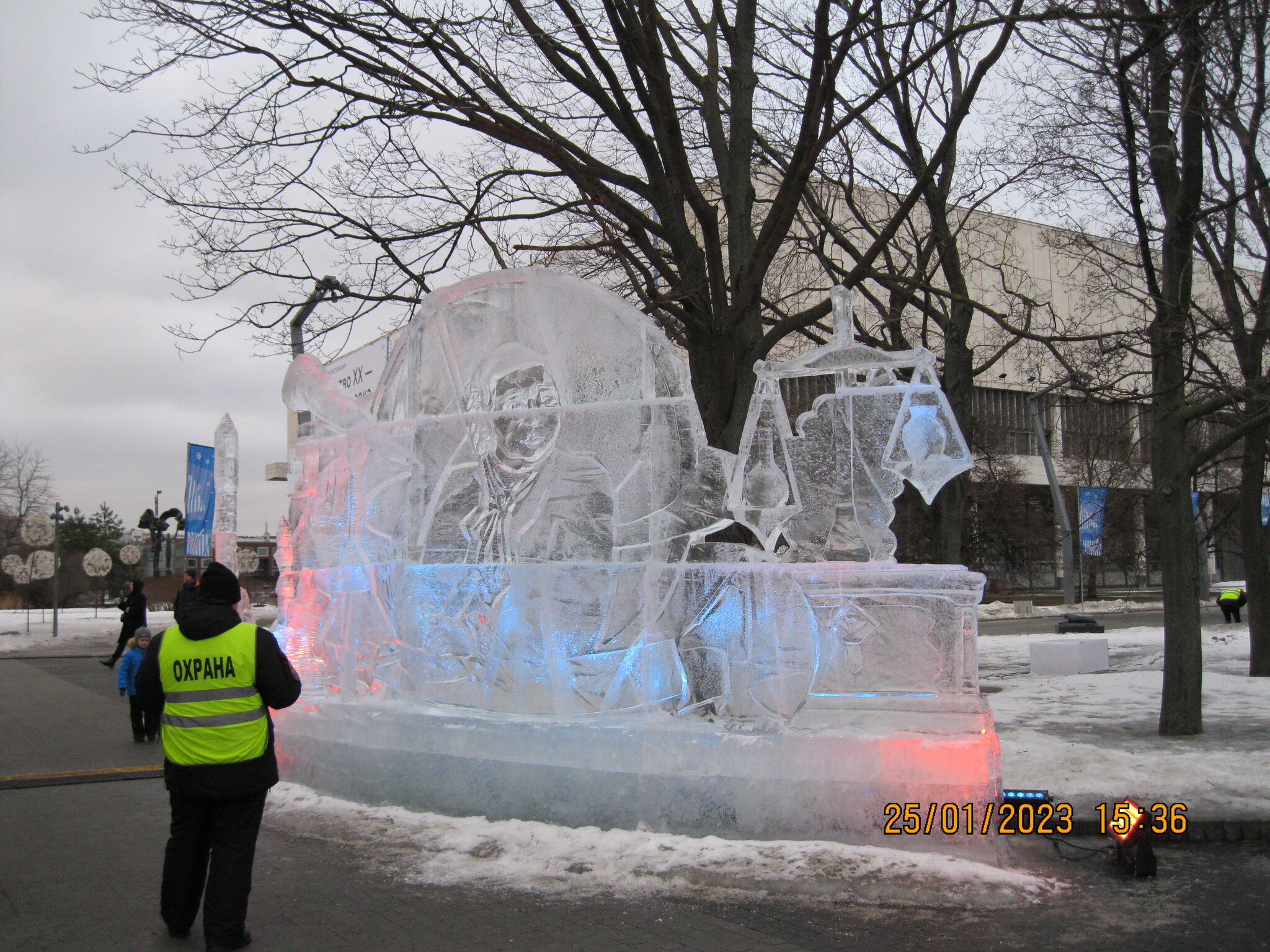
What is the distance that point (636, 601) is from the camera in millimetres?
6090

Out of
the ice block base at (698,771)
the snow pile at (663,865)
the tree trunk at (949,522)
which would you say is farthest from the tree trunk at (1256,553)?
the snow pile at (663,865)

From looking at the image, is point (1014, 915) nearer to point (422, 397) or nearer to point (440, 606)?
point (440, 606)

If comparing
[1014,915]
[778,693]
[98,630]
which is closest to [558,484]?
[778,693]

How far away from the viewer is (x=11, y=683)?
1472cm

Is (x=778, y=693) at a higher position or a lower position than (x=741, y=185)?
lower

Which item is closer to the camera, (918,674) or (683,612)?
(918,674)

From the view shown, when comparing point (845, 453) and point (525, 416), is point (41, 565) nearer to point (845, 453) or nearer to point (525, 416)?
point (525, 416)

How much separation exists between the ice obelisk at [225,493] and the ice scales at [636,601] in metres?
3.40

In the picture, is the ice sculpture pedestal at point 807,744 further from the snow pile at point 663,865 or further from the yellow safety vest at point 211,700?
the yellow safety vest at point 211,700

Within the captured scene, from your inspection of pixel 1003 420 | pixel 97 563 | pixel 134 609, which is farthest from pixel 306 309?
pixel 1003 420

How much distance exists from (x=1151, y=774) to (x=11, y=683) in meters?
15.1

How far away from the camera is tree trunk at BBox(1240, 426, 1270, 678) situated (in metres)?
12.9

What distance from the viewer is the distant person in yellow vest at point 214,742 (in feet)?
13.6

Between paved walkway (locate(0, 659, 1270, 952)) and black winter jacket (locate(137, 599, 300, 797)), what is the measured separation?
672mm
